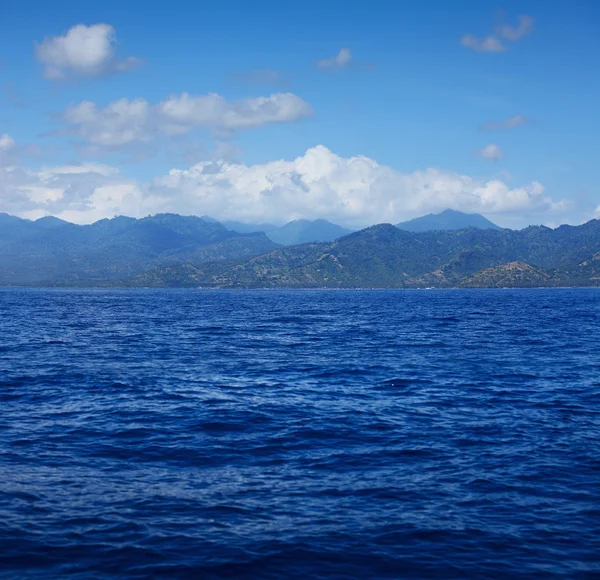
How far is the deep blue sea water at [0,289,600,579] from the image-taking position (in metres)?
20.4

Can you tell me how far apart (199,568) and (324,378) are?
35887mm

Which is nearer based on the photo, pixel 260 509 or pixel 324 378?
pixel 260 509

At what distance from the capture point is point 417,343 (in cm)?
8431

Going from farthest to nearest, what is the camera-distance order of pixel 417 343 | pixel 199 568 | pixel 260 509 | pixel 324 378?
pixel 417 343 → pixel 324 378 → pixel 260 509 → pixel 199 568

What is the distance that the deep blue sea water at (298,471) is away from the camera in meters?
20.4

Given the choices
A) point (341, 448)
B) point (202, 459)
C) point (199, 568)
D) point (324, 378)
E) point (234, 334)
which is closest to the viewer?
point (199, 568)

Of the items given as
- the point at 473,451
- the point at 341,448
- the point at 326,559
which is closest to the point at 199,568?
the point at 326,559

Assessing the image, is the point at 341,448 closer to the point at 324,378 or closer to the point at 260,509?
the point at 260,509

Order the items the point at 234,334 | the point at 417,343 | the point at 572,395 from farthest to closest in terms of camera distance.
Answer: the point at 234,334
the point at 417,343
the point at 572,395

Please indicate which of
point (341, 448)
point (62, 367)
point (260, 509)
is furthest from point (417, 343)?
point (260, 509)

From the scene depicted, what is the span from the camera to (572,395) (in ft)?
154

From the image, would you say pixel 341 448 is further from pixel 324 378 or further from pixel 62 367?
pixel 62 367

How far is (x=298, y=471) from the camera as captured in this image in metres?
28.8

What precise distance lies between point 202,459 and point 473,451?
579 inches
